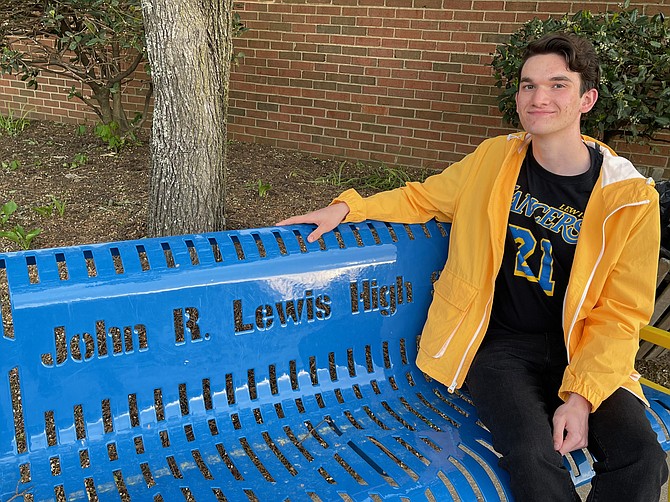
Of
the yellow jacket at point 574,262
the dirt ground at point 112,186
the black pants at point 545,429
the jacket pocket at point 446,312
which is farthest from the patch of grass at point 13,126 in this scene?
the black pants at point 545,429

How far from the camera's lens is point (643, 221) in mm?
2119

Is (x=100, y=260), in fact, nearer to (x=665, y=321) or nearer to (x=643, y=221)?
(x=643, y=221)

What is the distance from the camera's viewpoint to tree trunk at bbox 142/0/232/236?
303cm

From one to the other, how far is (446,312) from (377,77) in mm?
4036

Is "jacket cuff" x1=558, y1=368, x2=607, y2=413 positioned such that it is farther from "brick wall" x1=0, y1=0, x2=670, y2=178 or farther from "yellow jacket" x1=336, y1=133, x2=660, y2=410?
"brick wall" x1=0, y1=0, x2=670, y2=178

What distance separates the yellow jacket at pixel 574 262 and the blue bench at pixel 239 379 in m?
0.15

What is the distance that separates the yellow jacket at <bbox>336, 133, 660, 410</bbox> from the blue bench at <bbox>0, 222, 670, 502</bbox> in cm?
15

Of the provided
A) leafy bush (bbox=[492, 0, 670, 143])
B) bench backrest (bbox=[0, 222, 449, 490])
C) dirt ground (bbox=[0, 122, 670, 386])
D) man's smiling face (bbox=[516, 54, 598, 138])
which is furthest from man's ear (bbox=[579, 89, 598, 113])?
dirt ground (bbox=[0, 122, 670, 386])

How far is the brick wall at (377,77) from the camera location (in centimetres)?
551

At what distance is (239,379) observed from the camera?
89.4 inches

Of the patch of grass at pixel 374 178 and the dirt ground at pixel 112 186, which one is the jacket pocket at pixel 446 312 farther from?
the patch of grass at pixel 374 178

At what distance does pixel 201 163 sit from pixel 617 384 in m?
2.25

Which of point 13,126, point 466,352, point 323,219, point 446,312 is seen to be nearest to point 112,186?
point 13,126

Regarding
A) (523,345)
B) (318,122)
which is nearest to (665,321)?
(523,345)
